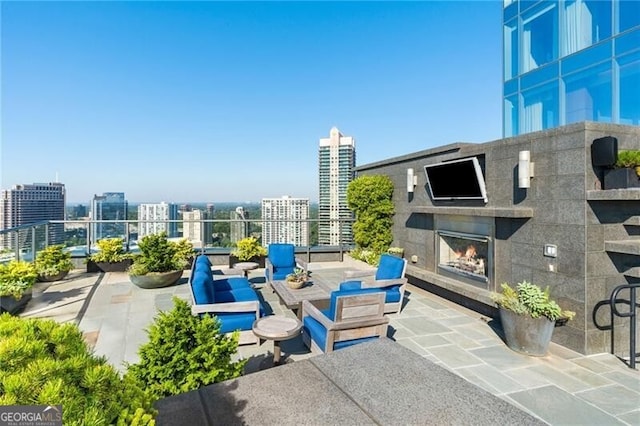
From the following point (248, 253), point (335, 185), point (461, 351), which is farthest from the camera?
point (335, 185)

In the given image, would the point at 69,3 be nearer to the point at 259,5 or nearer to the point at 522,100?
the point at 259,5

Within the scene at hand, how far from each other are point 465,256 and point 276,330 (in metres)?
4.19

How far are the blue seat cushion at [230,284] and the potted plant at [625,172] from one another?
17.2 ft

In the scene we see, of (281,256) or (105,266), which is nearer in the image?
(281,256)

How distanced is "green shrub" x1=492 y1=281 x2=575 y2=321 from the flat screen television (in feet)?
5.78

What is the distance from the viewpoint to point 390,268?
5.51 m

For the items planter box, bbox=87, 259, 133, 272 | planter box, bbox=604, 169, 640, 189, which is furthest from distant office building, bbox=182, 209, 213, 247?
planter box, bbox=604, 169, 640, 189

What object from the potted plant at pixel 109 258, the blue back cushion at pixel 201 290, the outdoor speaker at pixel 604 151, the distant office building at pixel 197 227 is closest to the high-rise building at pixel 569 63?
the outdoor speaker at pixel 604 151

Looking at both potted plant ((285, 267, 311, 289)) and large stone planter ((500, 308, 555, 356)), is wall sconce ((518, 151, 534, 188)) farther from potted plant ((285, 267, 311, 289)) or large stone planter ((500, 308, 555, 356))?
potted plant ((285, 267, 311, 289))

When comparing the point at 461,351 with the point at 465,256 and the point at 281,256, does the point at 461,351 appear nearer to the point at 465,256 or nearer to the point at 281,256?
the point at 465,256

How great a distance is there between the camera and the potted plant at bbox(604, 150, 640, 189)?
359 cm

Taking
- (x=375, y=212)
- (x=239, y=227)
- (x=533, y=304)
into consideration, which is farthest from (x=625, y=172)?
(x=239, y=227)

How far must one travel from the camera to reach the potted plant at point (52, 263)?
280 inches

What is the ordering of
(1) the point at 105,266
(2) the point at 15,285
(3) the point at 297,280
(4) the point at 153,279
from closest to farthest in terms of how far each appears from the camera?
(3) the point at 297,280 < (2) the point at 15,285 < (4) the point at 153,279 < (1) the point at 105,266
